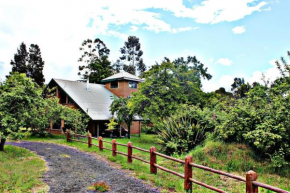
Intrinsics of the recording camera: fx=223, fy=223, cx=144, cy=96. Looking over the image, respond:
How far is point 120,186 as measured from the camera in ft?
19.6

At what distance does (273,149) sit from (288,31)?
614 centimetres

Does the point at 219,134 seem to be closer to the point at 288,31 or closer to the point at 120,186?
the point at 120,186

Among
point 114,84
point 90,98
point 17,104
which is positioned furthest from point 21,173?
point 114,84

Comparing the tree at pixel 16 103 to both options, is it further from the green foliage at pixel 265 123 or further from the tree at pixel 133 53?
the tree at pixel 133 53

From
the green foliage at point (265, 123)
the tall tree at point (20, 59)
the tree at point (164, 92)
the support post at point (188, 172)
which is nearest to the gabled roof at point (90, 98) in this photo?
the tree at point (164, 92)

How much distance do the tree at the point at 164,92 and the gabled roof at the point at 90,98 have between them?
5036mm

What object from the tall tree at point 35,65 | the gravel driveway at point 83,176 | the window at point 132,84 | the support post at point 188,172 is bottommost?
the gravel driveway at point 83,176

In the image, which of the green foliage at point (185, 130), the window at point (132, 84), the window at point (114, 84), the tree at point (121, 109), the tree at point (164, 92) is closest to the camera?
the green foliage at point (185, 130)

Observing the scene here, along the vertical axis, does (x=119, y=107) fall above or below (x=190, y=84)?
below

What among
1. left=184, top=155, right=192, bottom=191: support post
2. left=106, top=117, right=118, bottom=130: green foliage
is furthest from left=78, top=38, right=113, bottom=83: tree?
left=184, top=155, right=192, bottom=191: support post

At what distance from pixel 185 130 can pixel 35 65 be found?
36.5 meters

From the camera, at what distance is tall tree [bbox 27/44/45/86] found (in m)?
38.5

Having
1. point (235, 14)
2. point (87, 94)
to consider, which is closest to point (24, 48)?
point (87, 94)

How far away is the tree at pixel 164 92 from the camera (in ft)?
52.2
